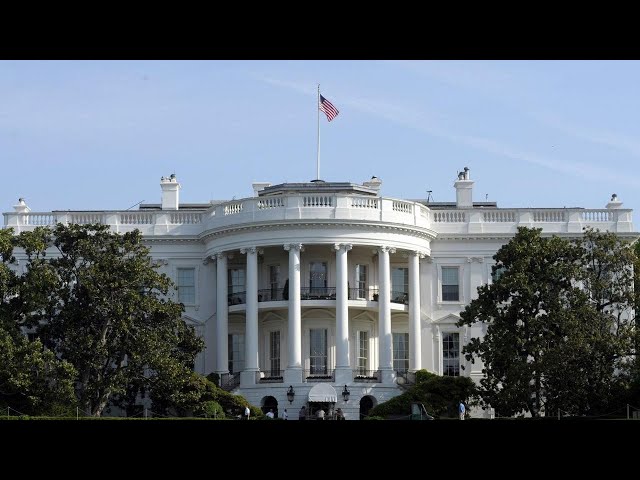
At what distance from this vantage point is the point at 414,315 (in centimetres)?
6706

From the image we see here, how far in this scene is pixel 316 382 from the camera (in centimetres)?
6444

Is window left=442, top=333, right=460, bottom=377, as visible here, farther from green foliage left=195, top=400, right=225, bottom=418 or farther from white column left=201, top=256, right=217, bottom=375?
green foliage left=195, top=400, right=225, bottom=418

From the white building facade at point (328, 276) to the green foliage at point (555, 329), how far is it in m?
7.94

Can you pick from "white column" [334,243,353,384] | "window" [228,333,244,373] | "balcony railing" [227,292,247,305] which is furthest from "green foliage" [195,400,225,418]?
"balcony railing" [227,292,247,305]

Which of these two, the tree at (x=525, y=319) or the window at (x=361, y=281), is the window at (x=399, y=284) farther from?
the tree at (x=525, y=319)

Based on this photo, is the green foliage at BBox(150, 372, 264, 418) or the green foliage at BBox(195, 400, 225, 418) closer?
the green foliage at BBox(150, 372, 264, 418)

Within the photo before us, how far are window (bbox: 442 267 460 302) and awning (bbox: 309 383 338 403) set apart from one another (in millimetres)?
9093

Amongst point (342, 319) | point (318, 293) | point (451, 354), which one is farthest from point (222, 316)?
point (451, 354)

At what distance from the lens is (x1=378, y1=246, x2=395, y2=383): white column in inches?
2557

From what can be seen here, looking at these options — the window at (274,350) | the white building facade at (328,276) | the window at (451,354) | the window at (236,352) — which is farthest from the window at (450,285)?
the window at (236,352)

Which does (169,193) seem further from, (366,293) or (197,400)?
(197,400)
